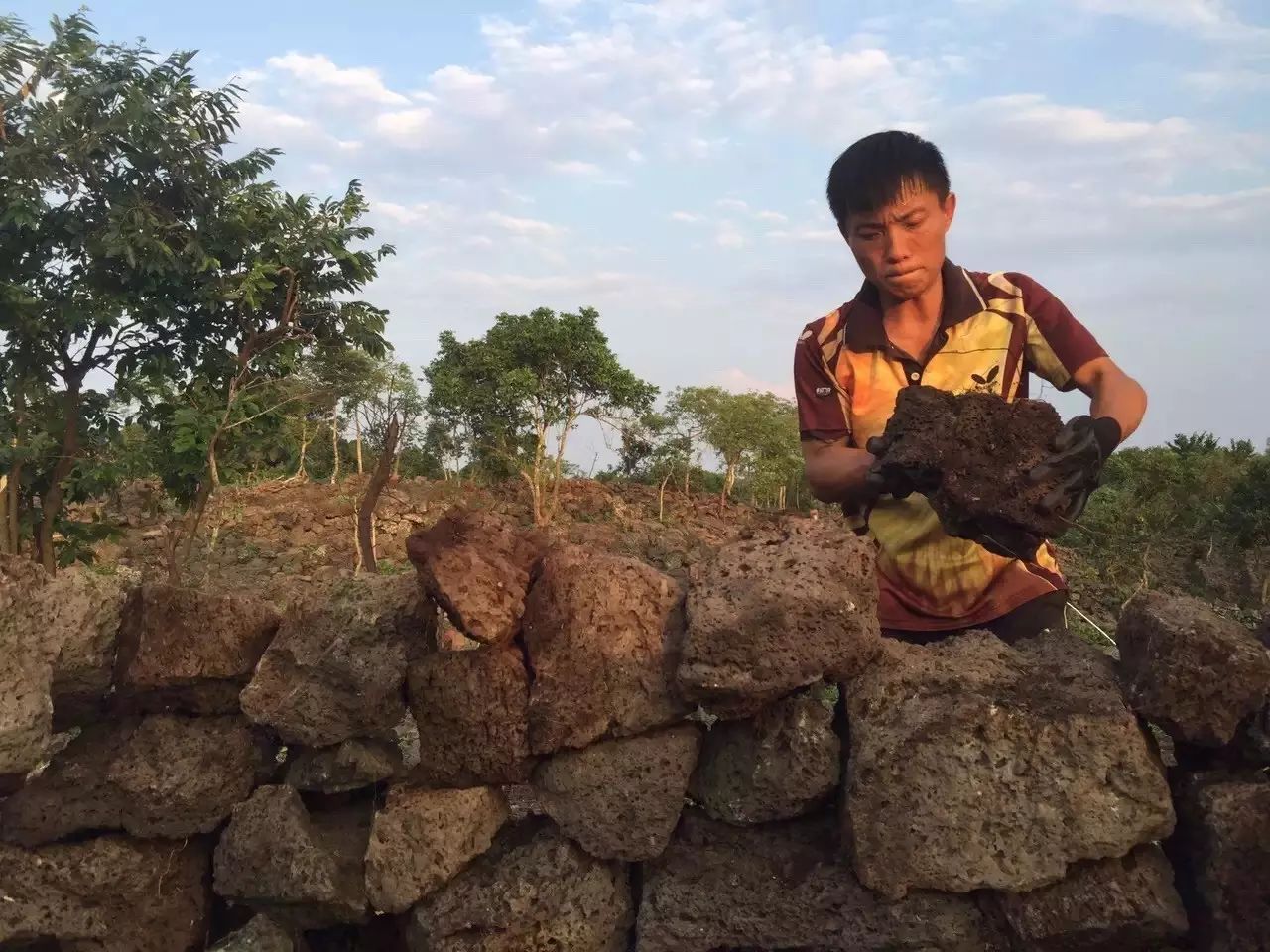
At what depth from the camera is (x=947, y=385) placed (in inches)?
126

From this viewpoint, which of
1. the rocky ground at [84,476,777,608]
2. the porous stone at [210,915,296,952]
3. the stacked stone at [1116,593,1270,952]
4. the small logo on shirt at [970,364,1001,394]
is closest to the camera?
the stacked stone at [1116,593,1270,952]

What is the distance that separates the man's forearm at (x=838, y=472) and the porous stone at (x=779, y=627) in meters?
0.18

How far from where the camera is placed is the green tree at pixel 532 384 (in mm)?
21750

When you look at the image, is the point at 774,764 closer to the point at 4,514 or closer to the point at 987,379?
the point at 987,379

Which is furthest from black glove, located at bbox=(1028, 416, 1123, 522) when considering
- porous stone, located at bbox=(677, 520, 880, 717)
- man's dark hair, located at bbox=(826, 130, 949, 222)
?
man's dark hair, located at bbox=(826, 130, 949, 222)

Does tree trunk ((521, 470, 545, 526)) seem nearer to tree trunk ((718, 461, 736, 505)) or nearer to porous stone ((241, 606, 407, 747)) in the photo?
tree trunk ((718, 461, 736, 505))

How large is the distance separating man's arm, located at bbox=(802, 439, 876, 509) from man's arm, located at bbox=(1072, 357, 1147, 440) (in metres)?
0.67

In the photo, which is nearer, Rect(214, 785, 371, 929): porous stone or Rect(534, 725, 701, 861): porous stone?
Rect(534, 725, 701, 861): porous stone

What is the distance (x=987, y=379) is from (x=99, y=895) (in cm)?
338

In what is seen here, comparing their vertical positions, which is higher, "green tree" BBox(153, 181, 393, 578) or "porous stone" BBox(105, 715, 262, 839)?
"green tree" BBox(153, 181, 393, 578)

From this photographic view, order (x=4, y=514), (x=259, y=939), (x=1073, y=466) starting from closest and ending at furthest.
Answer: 1. (x=1073, y=466)
2. (x=259, y=939)
3. (x=4, y=514)

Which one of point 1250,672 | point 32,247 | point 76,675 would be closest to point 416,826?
point 76,675

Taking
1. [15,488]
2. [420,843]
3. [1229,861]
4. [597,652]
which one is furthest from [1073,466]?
[15,488]

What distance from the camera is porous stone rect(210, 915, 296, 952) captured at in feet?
10.7
